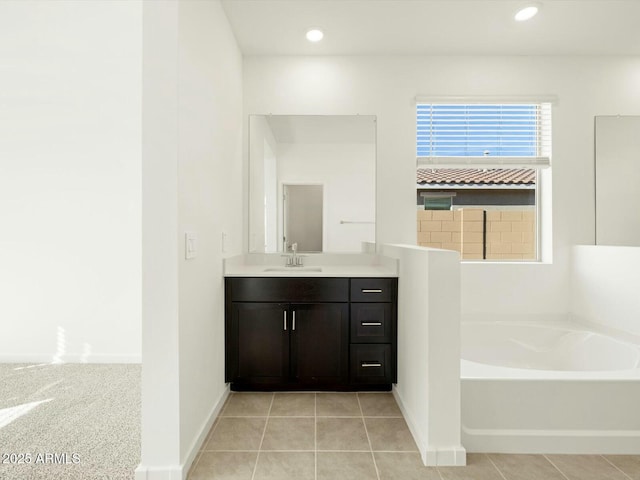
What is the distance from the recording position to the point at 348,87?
3.08 meters

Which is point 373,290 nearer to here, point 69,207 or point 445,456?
point 445,456

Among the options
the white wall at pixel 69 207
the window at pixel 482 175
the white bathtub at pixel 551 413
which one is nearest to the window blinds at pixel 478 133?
the window at pixel 482 175

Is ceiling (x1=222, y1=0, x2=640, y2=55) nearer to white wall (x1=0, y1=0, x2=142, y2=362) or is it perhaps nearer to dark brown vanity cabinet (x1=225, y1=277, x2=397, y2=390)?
white wall (x1=0, y1=0, x2=142, y2=362)

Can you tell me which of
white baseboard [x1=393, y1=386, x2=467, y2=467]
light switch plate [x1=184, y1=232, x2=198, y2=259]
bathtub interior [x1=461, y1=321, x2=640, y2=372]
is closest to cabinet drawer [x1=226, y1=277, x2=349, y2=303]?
light switch plate [x1=184, y1=232, x2=198, y2=259]

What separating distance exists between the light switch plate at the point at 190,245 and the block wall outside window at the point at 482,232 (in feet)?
6.64

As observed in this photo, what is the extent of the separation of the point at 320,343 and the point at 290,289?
421 mm

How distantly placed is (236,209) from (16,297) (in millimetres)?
2086

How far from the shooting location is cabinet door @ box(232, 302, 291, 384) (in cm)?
251

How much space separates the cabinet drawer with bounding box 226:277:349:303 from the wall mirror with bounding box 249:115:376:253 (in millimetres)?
609

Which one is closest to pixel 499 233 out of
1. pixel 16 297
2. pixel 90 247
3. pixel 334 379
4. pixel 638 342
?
pixel 638 342

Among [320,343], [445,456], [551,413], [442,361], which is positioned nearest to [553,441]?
Answer: [551,413]

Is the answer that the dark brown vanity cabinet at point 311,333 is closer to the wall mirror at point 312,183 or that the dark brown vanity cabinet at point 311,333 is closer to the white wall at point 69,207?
the wall mirror at point 312,183

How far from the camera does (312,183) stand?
10.1 ft

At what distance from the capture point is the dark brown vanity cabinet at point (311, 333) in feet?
8.22
